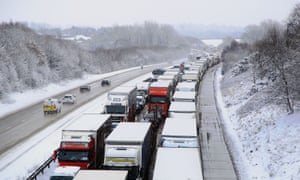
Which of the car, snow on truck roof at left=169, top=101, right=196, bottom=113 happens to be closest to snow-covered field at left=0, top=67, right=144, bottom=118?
the car

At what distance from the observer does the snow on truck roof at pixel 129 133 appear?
17.9 metres

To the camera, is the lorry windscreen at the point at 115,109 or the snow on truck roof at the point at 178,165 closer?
the snow on truck roof at the point at 178,165

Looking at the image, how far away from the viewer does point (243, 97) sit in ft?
137

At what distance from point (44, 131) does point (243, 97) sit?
23659 millimetres

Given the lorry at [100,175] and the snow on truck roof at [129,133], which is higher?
the lorry at [100,175]

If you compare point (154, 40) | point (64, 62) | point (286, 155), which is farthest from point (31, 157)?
point (154, 40)

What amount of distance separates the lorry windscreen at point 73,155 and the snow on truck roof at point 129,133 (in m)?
1.58

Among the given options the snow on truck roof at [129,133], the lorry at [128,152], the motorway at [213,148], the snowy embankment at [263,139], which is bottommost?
the motorway at [213,148]

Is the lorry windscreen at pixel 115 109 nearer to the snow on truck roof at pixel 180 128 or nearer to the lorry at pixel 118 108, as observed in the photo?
the lorry at pixel 118 108

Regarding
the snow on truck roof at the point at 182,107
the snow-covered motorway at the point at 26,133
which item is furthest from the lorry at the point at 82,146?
the snow on truck roof at the point at 182,107

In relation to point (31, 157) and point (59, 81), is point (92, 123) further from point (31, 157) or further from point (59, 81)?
point (59, 81)

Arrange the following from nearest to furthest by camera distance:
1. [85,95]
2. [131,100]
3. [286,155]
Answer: [286,155], [131,100], [85,95]

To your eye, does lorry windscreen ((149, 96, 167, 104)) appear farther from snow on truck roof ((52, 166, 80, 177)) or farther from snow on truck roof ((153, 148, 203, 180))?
snow on truck roof ((52, 166, 80, 177))

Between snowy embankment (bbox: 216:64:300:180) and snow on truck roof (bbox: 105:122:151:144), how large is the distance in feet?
→ 22.2
